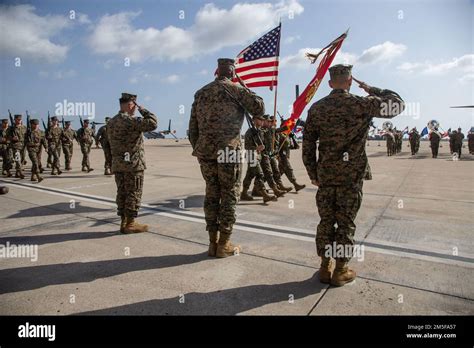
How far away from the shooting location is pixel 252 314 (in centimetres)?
258

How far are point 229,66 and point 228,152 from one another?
104 centimetres

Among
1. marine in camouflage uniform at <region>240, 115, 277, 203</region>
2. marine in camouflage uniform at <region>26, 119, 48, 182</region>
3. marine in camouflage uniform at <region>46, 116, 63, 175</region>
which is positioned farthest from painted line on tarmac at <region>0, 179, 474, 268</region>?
marine in camouflage uniform at <region>46, 116, 63, 175</region>

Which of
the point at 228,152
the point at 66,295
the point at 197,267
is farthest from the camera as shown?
the point at 228,152

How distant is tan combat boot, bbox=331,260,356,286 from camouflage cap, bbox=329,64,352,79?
70.8 inches

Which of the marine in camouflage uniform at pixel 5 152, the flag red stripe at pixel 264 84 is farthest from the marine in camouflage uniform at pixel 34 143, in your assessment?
the flag red stripe at pixel 264 84

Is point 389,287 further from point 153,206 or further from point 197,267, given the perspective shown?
point 153,206

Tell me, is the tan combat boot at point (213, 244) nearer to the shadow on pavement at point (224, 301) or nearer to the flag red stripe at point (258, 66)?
the shadow on pavement at point (224, 301)

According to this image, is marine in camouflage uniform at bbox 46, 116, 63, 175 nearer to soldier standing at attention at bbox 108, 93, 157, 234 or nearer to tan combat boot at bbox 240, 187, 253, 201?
tan combat boot at bbox 240, 187, 253, 201

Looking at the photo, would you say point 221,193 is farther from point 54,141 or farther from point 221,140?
point 54,141

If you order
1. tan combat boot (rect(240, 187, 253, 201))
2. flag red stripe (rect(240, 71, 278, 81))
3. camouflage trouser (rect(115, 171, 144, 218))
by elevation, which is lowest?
tan combat boot (rect(240, 187, 253, 201))

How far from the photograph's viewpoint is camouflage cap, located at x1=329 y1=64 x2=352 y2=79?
308 centimetres

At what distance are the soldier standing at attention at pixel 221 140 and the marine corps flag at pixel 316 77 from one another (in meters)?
2.96

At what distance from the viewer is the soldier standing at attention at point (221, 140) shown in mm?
3719
